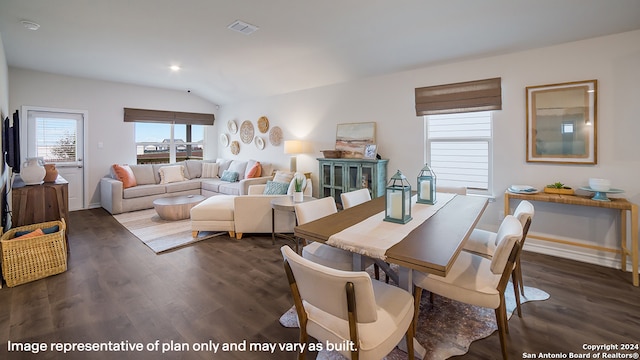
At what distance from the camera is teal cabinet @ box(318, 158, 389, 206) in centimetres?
419

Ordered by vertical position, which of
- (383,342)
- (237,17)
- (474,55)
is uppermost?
(237,17)

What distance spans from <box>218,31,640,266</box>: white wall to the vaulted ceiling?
0.52ft

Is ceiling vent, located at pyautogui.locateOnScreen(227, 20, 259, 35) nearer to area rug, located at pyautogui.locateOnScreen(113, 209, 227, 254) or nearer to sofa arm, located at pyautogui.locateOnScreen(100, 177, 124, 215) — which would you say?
area rug, located at pyautogui.locateOnScreen(113, 209, 227, 254)

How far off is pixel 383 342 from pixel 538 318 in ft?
5.27

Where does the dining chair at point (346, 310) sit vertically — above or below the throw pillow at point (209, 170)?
below

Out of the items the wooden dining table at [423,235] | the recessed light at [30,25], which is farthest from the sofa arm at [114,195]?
the wooden dining table at [423,235]

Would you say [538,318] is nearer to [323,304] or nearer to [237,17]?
[323,304]

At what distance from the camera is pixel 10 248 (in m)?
2.52

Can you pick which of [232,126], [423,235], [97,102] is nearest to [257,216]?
[423,235]

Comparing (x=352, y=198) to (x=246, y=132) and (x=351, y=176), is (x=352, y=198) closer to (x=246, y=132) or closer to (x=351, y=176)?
(x=351, y=176)

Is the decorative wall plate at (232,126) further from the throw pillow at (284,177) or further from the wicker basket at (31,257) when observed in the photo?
the wicker basket at (31,257)

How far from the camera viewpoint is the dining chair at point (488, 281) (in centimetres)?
152

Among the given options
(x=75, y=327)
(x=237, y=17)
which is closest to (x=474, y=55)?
(x=237, y=17)

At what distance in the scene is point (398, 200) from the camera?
194cm
